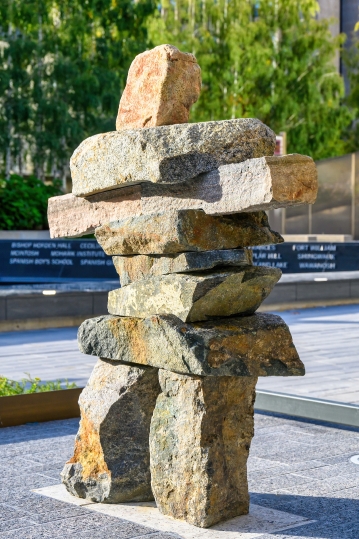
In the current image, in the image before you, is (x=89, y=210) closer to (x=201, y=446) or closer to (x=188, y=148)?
A: (x=188, y=148)

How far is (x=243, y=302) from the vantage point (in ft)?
16.1

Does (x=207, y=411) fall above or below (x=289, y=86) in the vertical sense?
below

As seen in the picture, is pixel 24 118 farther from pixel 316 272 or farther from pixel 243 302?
pixel 243 302

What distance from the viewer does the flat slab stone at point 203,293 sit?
15.4 ft

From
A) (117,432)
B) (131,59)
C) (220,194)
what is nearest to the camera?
(220,194)

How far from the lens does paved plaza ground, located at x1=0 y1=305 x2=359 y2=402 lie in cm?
820

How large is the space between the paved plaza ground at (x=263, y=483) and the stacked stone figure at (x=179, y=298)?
291 millimetres

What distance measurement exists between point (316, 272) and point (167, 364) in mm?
10548

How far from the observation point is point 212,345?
4.61 meters

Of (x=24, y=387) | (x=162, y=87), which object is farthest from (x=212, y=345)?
(x=24, y=387)

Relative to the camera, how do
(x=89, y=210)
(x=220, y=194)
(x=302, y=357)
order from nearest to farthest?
(x=220, y=194)
(x=89, y=210)
(x=302, y=357)

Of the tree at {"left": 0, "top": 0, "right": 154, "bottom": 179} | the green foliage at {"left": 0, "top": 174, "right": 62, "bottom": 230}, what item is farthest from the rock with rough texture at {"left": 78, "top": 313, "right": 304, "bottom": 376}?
the tree at {"left": 0, "top": 0, "right": 154, "bottom": 179}

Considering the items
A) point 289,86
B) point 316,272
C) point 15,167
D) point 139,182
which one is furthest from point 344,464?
point 289,86

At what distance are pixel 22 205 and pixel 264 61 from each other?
50.7 feet
